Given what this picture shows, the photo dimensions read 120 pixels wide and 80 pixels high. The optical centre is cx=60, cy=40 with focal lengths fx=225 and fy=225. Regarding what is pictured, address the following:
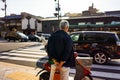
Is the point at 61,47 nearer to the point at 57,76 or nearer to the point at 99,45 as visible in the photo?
the point at 57,76

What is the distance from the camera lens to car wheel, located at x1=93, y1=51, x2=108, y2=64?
446 inches

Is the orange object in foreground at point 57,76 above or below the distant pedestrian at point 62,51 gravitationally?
below

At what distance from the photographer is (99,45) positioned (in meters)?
11.5

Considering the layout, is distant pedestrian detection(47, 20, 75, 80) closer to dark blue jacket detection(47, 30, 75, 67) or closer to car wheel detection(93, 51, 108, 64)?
dark blue jacket detection(47, 30, 75, 67)

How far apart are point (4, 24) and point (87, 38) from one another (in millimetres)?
61117

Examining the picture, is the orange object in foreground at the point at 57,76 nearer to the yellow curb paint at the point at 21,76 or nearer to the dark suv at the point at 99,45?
the yellow curb paint at the point at 21,76

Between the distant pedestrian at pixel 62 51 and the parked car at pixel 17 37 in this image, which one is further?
the parked car at pixel 17 37

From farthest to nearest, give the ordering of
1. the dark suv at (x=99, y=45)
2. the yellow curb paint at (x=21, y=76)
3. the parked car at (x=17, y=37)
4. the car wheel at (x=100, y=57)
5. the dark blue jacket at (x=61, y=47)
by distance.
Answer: the parked car at (x=17, y=37)
the car wheel at (x=100, y=57)
the dark suv at (x=99, y=45)
the yellow curb paint at (x=21, y=76)
the dark blue jacket at (x=61, y=47)

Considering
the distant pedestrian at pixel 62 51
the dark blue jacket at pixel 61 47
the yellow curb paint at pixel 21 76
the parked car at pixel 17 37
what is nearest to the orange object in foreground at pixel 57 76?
the distant pedestrian at pixel 62 51

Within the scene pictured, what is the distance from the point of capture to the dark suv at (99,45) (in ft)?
36.5

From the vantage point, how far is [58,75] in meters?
4.86

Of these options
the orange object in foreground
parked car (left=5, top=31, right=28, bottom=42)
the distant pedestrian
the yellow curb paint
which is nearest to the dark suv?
the yellow curb paint

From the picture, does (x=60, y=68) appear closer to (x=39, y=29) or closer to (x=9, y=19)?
(x=39, y=29)

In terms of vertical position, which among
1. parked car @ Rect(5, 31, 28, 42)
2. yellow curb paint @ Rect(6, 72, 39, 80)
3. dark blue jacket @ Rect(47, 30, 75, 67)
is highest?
dark blue jacket @ Rect(47, 30, 75, 67)
